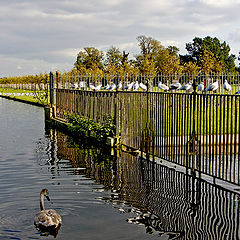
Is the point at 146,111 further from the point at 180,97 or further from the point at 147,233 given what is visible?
the point at 147,233

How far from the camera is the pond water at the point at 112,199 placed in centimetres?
659

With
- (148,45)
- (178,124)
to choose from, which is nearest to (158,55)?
(148,45)

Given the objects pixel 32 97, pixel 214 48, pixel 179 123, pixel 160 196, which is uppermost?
pixel 214 48

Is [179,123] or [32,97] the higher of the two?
[179,123]

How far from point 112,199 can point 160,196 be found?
0.97m

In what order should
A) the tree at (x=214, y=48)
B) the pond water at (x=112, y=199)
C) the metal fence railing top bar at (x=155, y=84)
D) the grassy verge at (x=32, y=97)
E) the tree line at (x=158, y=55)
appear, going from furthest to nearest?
the tree at (x=214, y=48)
the tree line at (x=158, y=55)
the grassy verge at (x=32, y=97)
the metal fence railing top bar at (x=155, y=84)
the pond water at (x=112, y=199)

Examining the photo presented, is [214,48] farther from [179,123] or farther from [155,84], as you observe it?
[179,123]

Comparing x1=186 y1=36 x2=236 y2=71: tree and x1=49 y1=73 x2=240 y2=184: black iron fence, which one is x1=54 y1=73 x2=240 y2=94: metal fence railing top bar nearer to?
x1=49 y1=73 x2=240 y2=184: black iron fence

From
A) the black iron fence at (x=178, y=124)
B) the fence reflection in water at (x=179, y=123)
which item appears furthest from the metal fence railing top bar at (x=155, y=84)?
the black iron fence at (x=178, y=124)

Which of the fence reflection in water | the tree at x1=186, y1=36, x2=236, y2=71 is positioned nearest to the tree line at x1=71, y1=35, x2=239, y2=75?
the tree at x1=186, y1=36, x2=236, y2=71

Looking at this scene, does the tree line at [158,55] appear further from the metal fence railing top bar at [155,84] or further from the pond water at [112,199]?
the pond water at [112,199]

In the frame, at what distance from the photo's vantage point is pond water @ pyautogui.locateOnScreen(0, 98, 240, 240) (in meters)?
6.59

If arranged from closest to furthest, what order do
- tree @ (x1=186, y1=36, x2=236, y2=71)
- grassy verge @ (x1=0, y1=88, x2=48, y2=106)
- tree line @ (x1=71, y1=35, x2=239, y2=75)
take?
1. grassy verge @ (x1=0, y1=88, x2=48, y2=106)
2. tree line @ (x1=71, y1=35, x2=239, y2=75)
3. tree @ (x1=186, y1=36, x2=236, y2=71)

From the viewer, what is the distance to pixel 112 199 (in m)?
8.31
